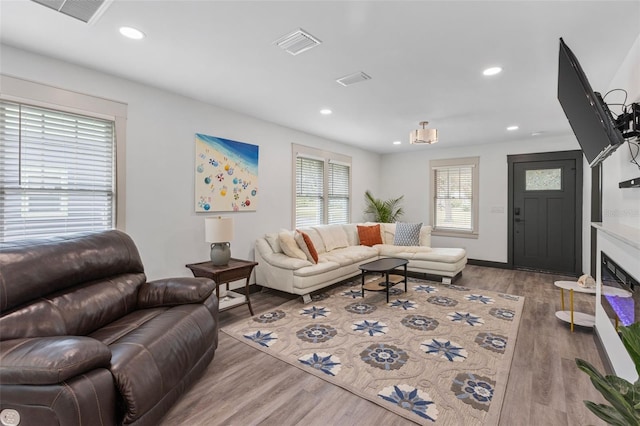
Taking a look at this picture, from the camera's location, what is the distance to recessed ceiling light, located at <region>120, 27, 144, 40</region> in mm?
2217

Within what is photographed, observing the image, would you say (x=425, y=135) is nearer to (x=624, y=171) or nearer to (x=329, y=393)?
(x=624, y=171)

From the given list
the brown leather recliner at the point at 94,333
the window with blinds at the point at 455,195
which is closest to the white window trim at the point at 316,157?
the window with blinds at the point at 455,195

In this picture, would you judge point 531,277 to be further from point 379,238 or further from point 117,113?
point 117,113

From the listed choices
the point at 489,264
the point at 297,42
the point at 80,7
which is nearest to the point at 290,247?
the point at 297,42

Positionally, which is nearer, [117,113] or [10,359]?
[10,359]

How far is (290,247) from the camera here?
14.0 feet

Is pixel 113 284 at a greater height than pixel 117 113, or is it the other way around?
pixel 117 113

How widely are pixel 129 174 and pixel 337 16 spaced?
2.51m

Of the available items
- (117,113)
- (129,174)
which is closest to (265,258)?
(129,174)

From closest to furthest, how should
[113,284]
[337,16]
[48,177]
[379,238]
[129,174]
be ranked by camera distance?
[337,16], [113,284], [48,177], [129,174], [379,238]

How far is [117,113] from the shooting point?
304 cm

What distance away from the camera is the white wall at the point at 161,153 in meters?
2.78

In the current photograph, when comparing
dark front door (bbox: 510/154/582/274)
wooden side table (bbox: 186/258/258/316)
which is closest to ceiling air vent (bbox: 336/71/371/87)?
wooden side table (bbox: 186/258/258/316)

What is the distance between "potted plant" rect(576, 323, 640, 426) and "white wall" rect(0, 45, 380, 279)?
3.56m
